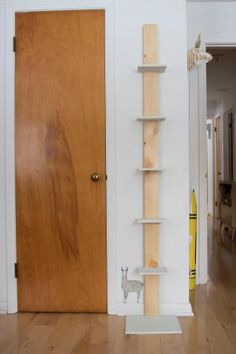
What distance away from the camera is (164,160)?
264 cm

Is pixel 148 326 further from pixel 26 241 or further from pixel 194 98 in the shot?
pixel 194 98

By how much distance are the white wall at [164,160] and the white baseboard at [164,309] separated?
3 cm

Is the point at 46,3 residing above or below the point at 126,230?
above

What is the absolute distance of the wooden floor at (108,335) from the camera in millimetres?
2090

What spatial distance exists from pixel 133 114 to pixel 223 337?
5.00 feet

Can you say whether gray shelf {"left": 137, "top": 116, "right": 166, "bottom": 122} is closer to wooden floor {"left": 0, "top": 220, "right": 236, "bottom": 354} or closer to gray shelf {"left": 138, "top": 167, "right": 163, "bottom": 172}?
gray shelf {"left": 138, "top": 167, "right": 163, "bottom": 172}

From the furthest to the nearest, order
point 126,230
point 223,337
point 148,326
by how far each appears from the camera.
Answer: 1. point 126,230
2. point 148,326
3. point 223,337

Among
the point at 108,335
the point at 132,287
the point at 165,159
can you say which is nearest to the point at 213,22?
the point at 165,159

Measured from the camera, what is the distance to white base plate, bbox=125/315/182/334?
2.32 metres

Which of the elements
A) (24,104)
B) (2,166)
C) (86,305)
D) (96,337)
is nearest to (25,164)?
(2,166)

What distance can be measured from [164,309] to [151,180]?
0.89 m

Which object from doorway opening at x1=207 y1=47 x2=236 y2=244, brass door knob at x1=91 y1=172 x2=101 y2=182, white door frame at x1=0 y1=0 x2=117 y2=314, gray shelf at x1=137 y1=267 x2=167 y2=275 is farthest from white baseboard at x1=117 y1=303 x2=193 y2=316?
doorway opening at x1=207 y1=47 x2=236 y2=244

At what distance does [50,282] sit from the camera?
2668 millimetres

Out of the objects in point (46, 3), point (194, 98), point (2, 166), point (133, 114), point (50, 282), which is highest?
point (46, 3)
